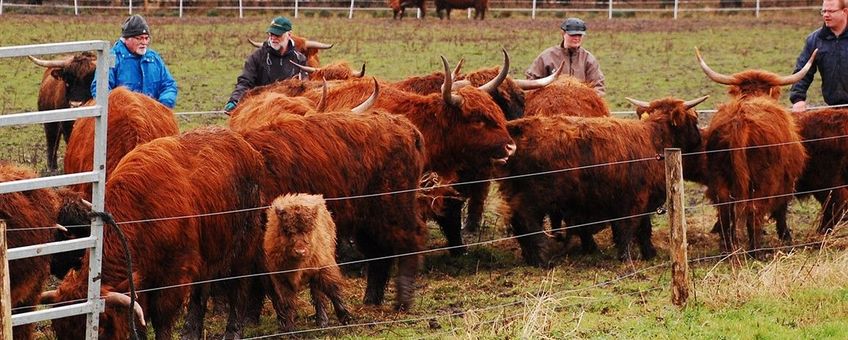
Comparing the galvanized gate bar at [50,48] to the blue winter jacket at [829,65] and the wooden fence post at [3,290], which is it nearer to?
the wooden fence post at [3,290]

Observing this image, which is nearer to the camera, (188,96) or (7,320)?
(7,320)

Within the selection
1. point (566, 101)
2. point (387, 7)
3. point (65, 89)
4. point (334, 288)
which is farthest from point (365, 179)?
point (387, 7)

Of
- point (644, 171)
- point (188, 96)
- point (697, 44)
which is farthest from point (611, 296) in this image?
point (697, 44)

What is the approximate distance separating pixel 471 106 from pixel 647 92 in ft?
32.7

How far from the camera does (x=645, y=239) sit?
10.4 m

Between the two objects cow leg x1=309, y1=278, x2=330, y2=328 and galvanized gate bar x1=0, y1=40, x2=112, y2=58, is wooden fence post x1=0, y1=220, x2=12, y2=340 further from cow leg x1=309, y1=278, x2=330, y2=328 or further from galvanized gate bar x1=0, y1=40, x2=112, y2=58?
cow leg x1=309, y1=278, x2=330, y2=328

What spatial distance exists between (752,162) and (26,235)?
18.5 ft

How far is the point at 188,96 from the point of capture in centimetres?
1850

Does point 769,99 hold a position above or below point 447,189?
above

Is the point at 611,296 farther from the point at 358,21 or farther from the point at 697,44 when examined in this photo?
the point at 358,21

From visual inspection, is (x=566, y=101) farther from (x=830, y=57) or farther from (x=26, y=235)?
(x=26, y=235)

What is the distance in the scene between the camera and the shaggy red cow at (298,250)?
754 cm

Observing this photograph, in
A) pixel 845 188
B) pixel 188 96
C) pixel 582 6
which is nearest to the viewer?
pixel 845 188

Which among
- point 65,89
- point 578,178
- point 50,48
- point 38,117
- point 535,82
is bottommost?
point 578,178
